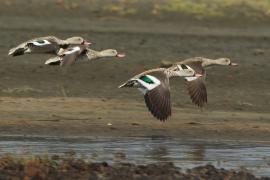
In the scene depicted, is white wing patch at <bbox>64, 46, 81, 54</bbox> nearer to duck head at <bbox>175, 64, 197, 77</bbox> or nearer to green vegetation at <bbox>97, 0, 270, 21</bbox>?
duck head at <bbox>175, 64, 197, 77</bbox>

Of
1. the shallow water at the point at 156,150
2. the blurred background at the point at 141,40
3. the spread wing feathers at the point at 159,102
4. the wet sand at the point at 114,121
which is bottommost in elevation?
the blurred background at the point at 141,40

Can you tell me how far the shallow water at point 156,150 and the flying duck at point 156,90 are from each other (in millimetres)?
459

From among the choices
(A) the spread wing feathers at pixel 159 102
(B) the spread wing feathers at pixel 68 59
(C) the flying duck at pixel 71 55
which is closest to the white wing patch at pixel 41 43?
(C) the flying duck at pixel 71 55

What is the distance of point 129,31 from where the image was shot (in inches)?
1324

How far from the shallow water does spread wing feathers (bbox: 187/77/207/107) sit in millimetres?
1684

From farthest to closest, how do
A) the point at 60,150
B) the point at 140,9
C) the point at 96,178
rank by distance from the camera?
the point at 140,9 → the point at 60,150 → the point at 96,178

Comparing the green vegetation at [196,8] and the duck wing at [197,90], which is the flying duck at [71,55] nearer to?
the duck wing at [197,90]

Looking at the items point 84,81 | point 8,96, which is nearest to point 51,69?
point 84,81

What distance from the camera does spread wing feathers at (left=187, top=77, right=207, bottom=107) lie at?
20594mm

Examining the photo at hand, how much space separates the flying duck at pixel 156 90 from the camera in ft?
60.5

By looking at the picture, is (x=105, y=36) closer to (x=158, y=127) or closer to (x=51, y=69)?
(x=51, y=69)

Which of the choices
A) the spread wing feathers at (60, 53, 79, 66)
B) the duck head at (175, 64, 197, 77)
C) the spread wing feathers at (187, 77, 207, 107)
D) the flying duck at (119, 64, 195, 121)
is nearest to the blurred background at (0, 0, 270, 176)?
the spread wing feathers at (187, 77, 207, 107)

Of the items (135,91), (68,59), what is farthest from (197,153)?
(135,91)

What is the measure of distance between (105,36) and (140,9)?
5.36 m
